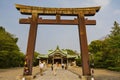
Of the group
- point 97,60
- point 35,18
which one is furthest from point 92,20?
point 97,60

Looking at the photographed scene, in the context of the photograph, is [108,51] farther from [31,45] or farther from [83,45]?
[31,45]

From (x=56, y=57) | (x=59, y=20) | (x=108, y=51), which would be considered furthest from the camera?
(x=56, y=57)

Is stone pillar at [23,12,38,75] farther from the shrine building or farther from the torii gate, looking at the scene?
the shrine building

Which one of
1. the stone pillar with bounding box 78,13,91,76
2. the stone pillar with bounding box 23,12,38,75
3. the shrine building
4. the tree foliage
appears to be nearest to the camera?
the stone pillar with bounding box 23,12,38,75

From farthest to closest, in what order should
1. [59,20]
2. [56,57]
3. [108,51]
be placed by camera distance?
[56,57] → [108,51] → [59,20]

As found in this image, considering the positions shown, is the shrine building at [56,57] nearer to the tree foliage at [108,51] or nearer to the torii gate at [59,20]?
the tree foliage at [108,51]

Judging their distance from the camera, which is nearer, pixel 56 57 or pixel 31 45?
pixel 31 45

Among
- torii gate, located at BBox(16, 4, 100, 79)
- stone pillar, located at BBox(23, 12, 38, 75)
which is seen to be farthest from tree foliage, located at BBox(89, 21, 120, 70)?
stone pillar, located at BBox(23, 12, 38, 75)

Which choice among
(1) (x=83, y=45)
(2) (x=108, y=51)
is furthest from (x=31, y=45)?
(2) (x=108, y=51)

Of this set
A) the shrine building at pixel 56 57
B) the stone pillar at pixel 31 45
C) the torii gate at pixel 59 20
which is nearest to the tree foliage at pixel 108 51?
the shrine building at pixel 56 57

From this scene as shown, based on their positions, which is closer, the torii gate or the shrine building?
the torii gate

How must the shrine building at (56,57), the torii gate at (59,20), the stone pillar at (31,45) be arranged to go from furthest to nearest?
the shrine building at (56,57) → the torii gate at (59,20) → the stone pillar at (31,45)

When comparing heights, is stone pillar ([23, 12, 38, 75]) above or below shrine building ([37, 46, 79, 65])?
below

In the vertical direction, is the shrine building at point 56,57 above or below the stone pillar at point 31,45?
above
